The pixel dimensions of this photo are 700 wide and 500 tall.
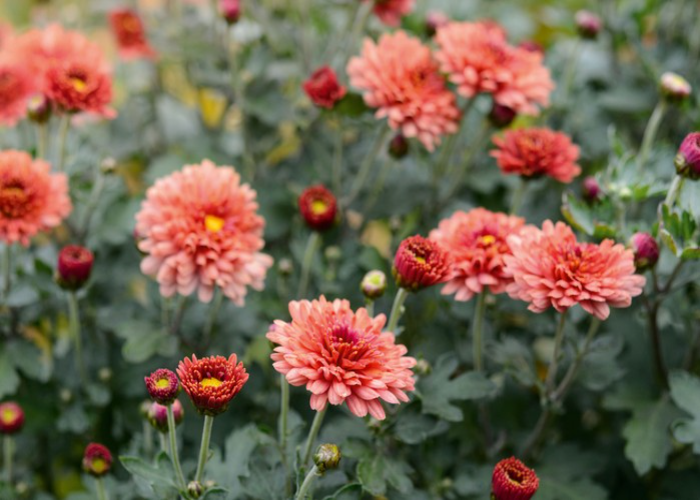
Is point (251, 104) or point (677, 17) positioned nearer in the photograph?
Result: point (251, 104)

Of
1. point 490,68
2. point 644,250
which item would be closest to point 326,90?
point 490,68

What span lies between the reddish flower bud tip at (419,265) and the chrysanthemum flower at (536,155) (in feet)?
1.14

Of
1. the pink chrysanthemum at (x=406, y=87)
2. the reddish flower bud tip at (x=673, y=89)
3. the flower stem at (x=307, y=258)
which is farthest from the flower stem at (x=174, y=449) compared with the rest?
the reddish flower bud tip at (x=673, y=89)

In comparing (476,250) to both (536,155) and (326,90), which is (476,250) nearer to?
(536,155)

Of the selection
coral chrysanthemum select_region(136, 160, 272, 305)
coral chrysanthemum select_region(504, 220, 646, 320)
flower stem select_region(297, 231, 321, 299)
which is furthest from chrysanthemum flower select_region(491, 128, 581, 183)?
coral chrysanthemum select_region(136, 160, 272, 305)

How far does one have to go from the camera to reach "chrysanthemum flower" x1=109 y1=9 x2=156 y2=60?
2.26 metres

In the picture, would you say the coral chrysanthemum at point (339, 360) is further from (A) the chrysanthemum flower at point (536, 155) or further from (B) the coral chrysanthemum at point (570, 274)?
(A) the chrysanthemum flower at point (536, 155)

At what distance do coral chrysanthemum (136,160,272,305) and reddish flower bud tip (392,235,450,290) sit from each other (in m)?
0.31

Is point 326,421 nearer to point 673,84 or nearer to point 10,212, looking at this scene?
point 10,212

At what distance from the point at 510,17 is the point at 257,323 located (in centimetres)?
134

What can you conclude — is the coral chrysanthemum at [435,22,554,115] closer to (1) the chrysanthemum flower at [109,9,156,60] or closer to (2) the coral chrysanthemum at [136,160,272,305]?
(2) the coral chrysanthemum at [136,160,272,305]

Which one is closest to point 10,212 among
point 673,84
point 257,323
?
point 257,323

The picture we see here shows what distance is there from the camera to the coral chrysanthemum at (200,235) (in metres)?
1.40

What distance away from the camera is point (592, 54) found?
251 cm
